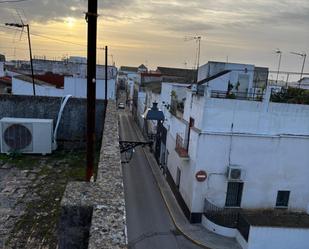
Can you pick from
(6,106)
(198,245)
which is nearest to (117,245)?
(6,106)

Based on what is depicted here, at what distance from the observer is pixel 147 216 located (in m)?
14.6

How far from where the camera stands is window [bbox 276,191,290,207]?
48.4ft

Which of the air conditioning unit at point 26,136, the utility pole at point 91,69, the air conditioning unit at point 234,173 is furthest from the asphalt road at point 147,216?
the utility pole at point 91,69

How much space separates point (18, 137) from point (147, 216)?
298 inches

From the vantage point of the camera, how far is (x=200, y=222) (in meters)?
14.3

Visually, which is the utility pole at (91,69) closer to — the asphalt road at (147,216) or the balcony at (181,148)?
the asphalt road at (147,216)

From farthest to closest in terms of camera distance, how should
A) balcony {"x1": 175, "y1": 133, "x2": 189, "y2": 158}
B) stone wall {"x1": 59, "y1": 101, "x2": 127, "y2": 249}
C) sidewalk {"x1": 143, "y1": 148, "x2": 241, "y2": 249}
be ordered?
balcony {"x1": 175, "y1": 133, "x2": 189, "y2": 158}
sidewalk {"x1": 143, "y1": 148, "x2": 241, "y2": 249}
stone wall {"x1": 59, "y1": 101, "x2": 127, "y2": 249}

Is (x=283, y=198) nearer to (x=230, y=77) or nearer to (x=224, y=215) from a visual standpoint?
(x=224, y=215)

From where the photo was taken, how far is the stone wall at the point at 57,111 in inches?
384

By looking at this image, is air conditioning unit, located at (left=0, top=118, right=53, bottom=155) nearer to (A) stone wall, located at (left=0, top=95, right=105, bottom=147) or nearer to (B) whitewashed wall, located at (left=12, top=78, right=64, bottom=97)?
(A) stone wall, located at (left=0, top=95, right=105, bottom=147)

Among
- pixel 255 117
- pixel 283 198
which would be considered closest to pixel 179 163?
pixel 255 117

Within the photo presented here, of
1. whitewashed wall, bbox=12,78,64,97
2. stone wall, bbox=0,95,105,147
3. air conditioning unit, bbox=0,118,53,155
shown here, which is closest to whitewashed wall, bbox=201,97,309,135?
stone wall, bbox=0,95,105,147

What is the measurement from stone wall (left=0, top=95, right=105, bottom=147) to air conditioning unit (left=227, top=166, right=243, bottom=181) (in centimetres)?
631

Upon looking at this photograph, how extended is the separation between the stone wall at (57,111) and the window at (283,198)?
30.5ft
